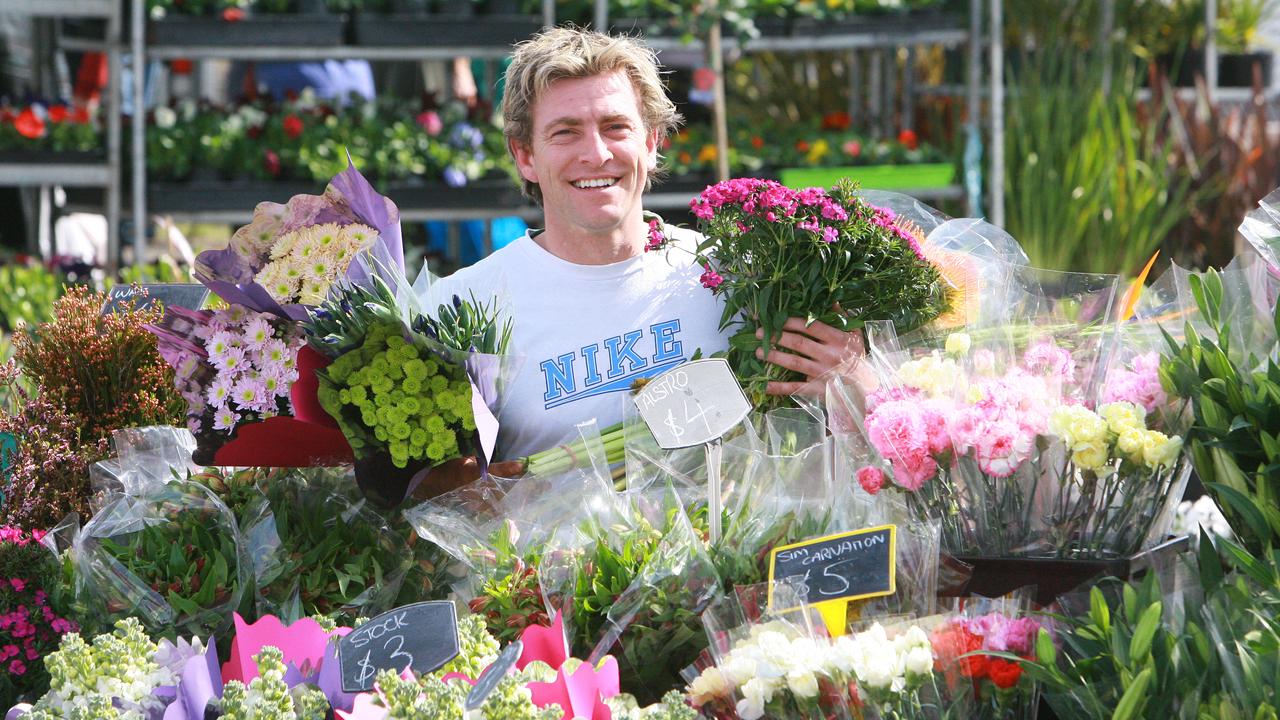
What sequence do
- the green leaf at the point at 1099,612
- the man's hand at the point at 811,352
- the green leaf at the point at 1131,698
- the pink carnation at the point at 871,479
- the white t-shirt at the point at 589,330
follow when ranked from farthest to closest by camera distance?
the white t-shirt at the point at 589,330
the man's hand at the point at 811,352
the pink carnation at the point at 871,479
the green leaf at the point at 1099,612
the green leaf at the point at 1131,698

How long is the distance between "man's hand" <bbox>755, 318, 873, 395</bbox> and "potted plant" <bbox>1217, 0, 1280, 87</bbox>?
512 cm

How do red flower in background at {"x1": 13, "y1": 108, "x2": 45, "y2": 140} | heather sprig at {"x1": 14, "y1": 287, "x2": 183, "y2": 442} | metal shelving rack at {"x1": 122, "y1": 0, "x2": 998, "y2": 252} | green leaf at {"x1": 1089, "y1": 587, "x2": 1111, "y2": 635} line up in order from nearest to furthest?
green leaf at {"x1": 1089, "y1": 587, "x2": 1111, "y2": 635}
heather sprig at {"x1": 14, "y1": 287, "x2": 183, "y2": 442}
metal shelving rack at {"x1": 122, "y1": 0, "x2": 998, "y2": 252}
red flower in background at {"x1": 13, "y1": 108, "x2": 45, "y2": 140}

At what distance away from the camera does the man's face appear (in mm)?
2320

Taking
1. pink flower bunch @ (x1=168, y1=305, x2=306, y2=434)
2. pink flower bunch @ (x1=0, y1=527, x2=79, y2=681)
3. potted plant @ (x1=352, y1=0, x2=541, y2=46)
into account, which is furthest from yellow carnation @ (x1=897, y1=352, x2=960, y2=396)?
potted plant @ (x1=352, y1=0, x2=541, y2=46)

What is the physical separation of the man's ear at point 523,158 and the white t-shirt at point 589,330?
0.18m

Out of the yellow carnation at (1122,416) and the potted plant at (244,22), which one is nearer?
the yellow carnation at (1122,416)

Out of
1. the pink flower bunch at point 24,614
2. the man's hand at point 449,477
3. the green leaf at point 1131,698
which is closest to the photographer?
the green leaf at point 1131,698

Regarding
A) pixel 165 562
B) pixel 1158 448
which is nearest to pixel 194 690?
pixel 165 562

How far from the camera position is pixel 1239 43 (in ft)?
20.4

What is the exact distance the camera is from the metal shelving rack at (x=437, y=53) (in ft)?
15.5

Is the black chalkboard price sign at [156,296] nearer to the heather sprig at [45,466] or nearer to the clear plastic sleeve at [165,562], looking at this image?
the heather sprig at [45,466]

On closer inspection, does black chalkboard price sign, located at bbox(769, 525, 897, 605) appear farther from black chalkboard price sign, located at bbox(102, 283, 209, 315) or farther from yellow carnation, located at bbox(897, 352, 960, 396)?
black chalkboard price sign, located at bbox(102, 283, 209, 315)

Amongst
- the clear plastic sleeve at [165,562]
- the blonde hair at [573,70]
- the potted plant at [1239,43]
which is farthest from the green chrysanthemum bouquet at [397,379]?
the potted plant at [1239,43]

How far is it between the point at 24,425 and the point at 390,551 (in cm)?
64
